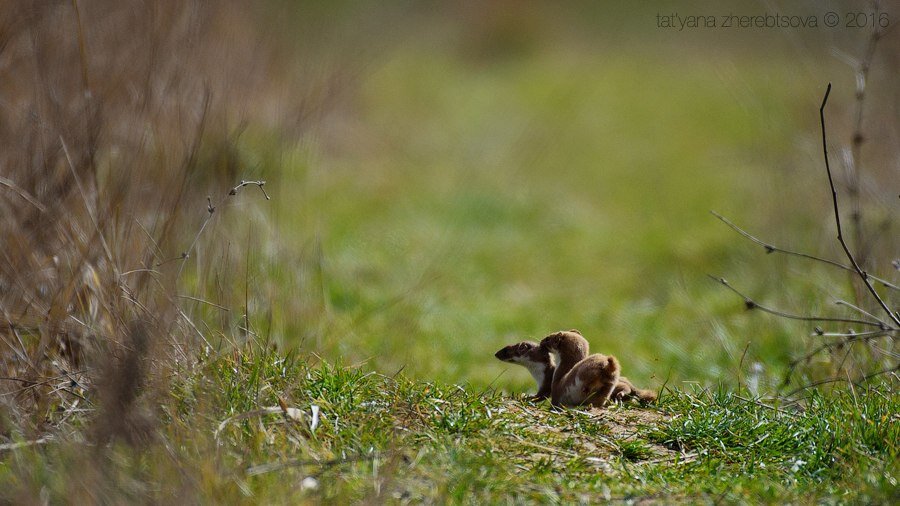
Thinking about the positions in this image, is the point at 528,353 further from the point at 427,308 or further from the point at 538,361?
the point at 427,308

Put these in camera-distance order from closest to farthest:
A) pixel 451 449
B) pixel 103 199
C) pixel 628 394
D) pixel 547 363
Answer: pixel 451 449 < pixel 628 394 < pixel 547 363 < pixel 103 199

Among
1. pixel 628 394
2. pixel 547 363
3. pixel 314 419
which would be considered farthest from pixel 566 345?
pixel 314 419

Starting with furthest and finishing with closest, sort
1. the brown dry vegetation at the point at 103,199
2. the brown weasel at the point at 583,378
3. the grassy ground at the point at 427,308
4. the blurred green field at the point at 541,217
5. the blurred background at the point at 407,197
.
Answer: the blurred green field at the point at 541,217
the blurred background at the point at 407,197
the brown weasel at the point at 583,378
the brown dry vegetation at the point at 103,199
the grassy ground at the point at 427,308

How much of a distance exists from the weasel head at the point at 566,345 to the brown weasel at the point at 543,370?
0.03 meters

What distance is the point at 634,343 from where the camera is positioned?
730cm

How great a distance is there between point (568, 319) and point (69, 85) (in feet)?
13.1

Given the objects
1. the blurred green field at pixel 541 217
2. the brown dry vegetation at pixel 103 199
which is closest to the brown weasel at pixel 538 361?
the blurred green field at pixel 541 217

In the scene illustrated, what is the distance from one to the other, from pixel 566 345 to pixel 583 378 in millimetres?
371

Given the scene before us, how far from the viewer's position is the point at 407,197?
11.3 m

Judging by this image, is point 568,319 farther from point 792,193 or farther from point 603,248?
point 792,193

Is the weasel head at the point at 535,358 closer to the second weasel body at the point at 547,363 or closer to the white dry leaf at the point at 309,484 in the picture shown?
the second weasel body at the point at 547,363

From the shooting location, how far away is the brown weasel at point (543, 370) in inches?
175

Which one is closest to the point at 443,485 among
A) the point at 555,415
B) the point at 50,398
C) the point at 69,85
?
the point at 555,415

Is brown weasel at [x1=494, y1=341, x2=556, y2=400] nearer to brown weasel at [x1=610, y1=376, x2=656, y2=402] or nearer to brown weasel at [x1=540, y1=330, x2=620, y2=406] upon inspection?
brown weasel at [x1=540, y1=330, x2=620, y2=406]
